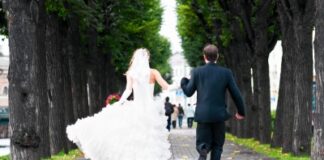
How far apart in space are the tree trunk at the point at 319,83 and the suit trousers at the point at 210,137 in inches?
98.2

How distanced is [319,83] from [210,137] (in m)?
2.80

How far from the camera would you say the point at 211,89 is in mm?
8898

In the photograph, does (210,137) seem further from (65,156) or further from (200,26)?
(200,26)

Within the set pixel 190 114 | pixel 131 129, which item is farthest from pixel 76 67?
pixel 190 114

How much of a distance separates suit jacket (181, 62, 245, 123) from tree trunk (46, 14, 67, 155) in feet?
40.7

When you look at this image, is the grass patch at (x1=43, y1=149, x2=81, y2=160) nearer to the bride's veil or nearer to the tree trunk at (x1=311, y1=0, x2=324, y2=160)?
the bride's veil

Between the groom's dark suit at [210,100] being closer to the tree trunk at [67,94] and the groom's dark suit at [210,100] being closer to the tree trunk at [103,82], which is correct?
the tree trunk at [67,94]

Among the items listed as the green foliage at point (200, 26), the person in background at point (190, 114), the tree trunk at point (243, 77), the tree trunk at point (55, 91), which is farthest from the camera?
the person in background at point (190, 114)

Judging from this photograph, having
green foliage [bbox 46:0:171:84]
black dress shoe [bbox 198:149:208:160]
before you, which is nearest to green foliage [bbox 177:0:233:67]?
green foliage [bbox 46:0:171:84]

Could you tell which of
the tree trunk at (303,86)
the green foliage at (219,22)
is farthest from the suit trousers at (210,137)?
the green foliage at (219,22)

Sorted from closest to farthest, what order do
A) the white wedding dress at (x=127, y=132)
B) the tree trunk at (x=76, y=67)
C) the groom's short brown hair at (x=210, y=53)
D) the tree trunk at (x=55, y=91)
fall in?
the groom's short brown hair at (x=210, y=53) < the white wedding dress at (x=127, y=132) < the tree trunk at (x=55, y=91) < the tree trunk at (x=76, y=67)

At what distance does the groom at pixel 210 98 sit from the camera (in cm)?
890

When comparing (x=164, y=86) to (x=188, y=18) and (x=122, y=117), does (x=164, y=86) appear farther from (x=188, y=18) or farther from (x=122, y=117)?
(x=188, y=18)

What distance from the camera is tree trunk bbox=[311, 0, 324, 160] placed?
1100 cm
